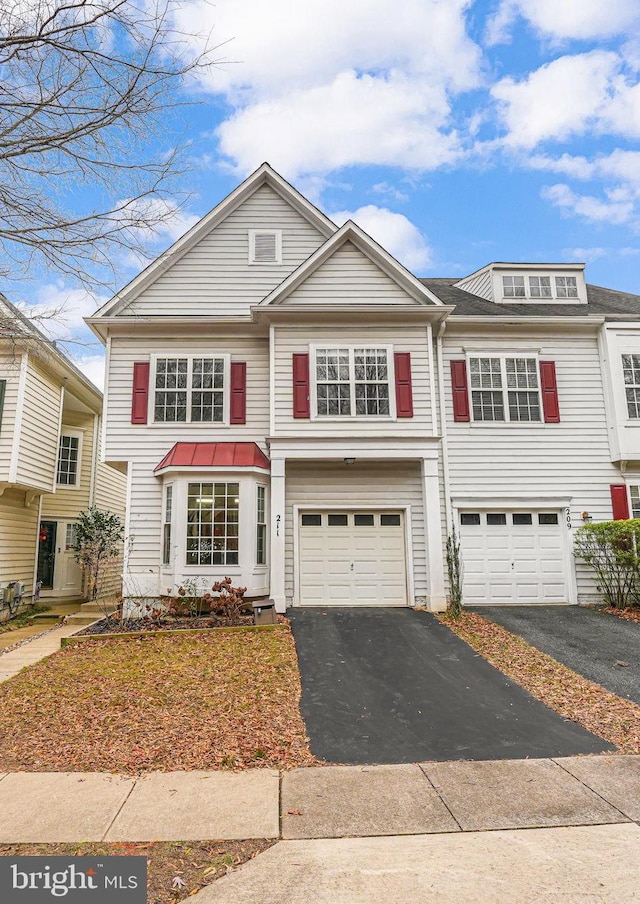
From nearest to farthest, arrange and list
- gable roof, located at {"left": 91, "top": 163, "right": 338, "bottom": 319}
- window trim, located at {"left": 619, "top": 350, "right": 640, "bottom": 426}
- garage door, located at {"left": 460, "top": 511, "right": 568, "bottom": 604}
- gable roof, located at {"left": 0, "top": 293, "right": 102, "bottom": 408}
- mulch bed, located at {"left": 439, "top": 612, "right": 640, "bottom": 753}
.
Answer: mulch bed, located at {"left": 439, "top": 612, "right": 640, "bottom": 753} → gable roof, located at {"left": 0, "top": 293, "right": 102, "bottom": 408} → garage door, located at {"left": 460, "top": 511, "right": 568, "bottom": 604} → window trim, located at {"left": 619, "top": 350, "right": 640, "bottom": 426} → gable roof, located at {"left": 91, "top": 163, "right": 338, "bottom": 319}

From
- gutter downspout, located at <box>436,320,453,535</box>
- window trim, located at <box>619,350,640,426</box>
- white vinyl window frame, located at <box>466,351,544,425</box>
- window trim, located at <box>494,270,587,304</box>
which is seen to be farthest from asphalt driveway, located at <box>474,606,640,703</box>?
window trim, located at <box>494,270,587,304</box>

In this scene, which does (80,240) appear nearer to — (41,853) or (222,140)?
(222,140)

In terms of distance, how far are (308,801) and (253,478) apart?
7564 mm

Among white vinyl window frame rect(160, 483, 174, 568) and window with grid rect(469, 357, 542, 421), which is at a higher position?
window with grid rect(469, 357, 542, 421)

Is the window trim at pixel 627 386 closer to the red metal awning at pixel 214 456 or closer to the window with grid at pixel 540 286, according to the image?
the window with grid at pixel 540 286

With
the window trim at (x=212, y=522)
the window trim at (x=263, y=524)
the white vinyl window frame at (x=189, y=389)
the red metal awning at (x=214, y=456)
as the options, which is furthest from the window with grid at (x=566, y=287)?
the window trim at (x=212, y=522)

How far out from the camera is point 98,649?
8711mm

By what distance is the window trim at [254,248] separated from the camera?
12844mm

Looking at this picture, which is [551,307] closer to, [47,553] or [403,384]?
[403,384]

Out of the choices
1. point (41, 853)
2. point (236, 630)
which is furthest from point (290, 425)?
point (41, 853)

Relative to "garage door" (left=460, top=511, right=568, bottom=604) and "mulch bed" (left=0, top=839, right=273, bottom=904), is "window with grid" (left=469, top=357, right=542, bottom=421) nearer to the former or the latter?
"garage door" (left=460, top=511, right=568, bottom=604)

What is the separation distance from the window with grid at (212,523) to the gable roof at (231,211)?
17.0 ft

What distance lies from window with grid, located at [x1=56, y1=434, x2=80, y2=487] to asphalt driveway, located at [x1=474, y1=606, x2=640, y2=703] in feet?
42.2

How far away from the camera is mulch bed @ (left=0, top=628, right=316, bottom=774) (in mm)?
4723
